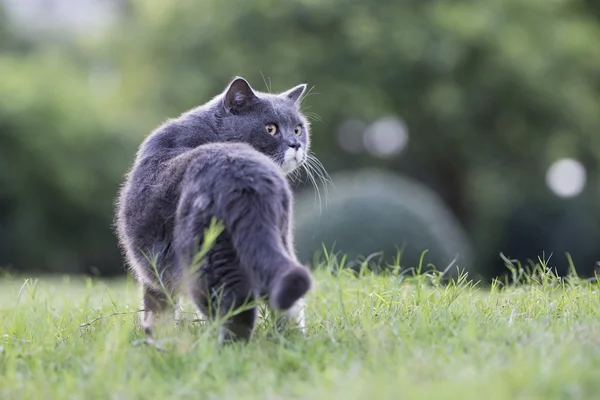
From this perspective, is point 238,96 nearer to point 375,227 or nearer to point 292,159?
point 292,159

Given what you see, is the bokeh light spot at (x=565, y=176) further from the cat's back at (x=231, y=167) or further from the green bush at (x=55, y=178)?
the cat's back at (x=231, y=167)

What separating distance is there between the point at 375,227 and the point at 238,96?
3493 mm

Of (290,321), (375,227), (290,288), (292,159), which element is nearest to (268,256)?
(290,288)

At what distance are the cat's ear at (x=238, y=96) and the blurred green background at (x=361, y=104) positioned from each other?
347 inches

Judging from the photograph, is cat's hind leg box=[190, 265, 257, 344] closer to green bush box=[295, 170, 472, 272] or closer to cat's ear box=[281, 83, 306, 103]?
cat's ear box=[281, 83, 306, 103]

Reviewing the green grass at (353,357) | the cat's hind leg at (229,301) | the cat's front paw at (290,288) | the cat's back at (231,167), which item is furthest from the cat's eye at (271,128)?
the cat's front paw at (290,288)

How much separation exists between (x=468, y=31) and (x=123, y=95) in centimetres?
738

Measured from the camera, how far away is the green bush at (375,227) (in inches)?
257

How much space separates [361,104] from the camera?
12727mm

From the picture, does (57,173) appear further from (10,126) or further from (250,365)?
(250,365)

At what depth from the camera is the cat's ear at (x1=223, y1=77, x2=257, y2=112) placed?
11.1 ft

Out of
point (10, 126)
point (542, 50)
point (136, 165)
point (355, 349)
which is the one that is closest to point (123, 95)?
point (10, 126)

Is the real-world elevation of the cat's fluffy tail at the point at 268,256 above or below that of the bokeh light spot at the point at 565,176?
above

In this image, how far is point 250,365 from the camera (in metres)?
2.23
